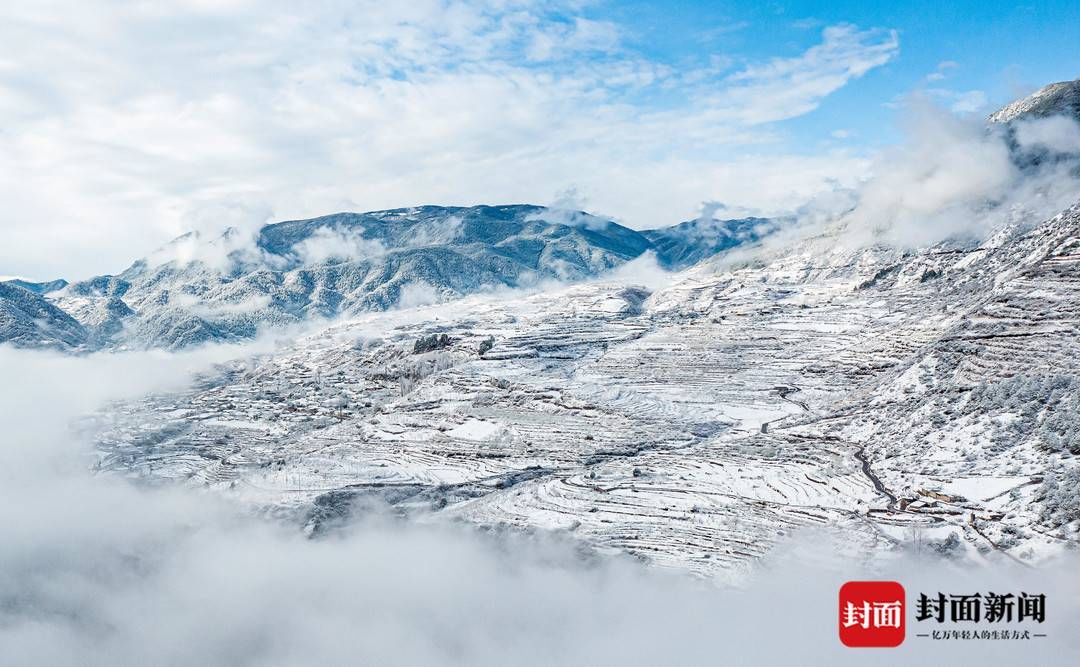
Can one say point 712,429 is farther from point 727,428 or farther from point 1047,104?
point 1047,104

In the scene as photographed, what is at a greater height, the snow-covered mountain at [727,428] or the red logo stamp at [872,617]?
the snow-covered mountain at [727,428]

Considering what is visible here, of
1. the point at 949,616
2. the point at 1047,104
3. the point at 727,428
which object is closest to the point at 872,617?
the point at 949,616

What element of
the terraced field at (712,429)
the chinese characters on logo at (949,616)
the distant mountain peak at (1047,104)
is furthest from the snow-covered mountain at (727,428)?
the distant mountain peak at (1047,104)

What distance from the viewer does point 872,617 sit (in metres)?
30.1

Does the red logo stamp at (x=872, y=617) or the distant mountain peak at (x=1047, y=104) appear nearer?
the red logo stamp at (x=872, y=617)

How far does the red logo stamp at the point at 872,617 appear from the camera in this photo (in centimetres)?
2927

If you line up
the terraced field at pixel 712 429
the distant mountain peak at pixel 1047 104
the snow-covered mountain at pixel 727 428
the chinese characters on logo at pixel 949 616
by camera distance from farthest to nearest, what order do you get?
the distant mountain peak at pixel 1047 104 → the terraced field at pixel 712 429 → the snow-covered mountain at pixel 727 428 → the chinese characters on logo at pixel 949 616

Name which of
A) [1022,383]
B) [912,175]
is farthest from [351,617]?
[912,175]

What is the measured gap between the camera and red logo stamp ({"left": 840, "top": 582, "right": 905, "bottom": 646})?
96.0 ft

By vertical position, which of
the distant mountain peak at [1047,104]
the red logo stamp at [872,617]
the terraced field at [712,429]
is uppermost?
the distant mountain peak at [1047,104]

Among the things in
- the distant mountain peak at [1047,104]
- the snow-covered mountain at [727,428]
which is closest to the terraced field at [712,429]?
the snow-covered mountain at [727,428]

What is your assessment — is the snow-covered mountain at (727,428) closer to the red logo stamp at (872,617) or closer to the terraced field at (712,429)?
the terraced field at (712,429)

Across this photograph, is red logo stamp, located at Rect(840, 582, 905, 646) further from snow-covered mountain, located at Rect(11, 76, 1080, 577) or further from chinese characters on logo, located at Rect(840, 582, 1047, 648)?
snow-covered mountain, located at Rect(11, 76, 1080, 577)

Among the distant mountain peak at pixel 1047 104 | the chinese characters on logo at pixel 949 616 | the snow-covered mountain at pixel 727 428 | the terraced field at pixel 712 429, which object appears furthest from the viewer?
the distant mountain peak at pixel 1047 104
